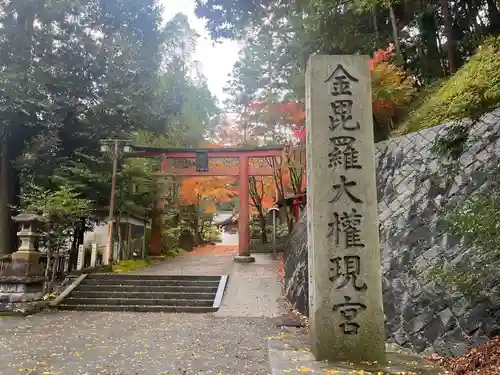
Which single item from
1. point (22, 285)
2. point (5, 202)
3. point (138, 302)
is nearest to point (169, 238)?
point (5, 202)

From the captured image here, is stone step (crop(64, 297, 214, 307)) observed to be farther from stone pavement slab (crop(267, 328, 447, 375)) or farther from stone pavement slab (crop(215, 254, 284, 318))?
stone pavement slab (crop(267, 328, 447, 375))

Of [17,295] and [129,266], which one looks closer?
[17,295]

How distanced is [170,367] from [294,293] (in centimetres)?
550

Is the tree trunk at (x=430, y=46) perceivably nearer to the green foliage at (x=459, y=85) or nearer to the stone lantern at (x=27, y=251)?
the green foliage at (x=459, y=85)

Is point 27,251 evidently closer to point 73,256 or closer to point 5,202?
point 73,256

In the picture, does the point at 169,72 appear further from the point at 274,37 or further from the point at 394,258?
the point at 394,258

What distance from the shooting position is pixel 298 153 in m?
17.9

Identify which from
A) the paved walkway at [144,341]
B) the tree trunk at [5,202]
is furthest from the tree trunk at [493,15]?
the tree trunk at [5,202]

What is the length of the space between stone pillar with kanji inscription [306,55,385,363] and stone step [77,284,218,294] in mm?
7443

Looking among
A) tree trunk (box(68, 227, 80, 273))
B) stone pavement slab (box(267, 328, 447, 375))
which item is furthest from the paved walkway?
tree trunk (box(68, 227, 80, 273))

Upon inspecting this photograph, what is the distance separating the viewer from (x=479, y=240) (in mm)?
4422

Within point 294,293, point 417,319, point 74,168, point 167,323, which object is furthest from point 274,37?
point 417,319

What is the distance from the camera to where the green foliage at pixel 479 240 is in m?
4.06

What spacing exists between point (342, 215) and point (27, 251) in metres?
8.51
